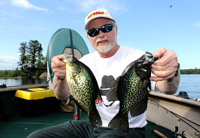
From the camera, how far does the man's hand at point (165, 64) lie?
4.33 ft

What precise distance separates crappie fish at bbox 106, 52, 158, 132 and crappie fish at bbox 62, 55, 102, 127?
0.18 m

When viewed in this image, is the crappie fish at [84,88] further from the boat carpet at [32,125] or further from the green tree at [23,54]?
the green tree at [23,54]

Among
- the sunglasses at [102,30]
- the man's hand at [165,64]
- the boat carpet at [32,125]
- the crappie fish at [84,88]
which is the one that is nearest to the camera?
the man's hand at [165,64]

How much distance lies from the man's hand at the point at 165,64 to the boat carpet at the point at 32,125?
8.51ft

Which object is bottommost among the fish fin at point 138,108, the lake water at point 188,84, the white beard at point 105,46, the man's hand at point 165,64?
the lake water at point 188,84

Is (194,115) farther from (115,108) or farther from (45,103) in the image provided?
(45,103)

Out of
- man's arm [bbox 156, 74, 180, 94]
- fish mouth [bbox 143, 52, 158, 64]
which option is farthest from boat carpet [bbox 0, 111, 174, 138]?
fish mouth [bbox 143, 52, 158, 64]

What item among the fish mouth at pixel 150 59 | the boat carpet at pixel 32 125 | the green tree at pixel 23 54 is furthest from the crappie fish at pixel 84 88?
the green tree at pixel 23 54

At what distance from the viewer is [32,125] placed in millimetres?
3967

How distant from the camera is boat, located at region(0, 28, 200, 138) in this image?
301 centimetres

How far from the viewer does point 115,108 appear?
1876mm

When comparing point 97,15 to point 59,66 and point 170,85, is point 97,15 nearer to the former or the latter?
point 59,66

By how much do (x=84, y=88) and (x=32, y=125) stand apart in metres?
3.46

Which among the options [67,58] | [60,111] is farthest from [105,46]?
[60,111]
